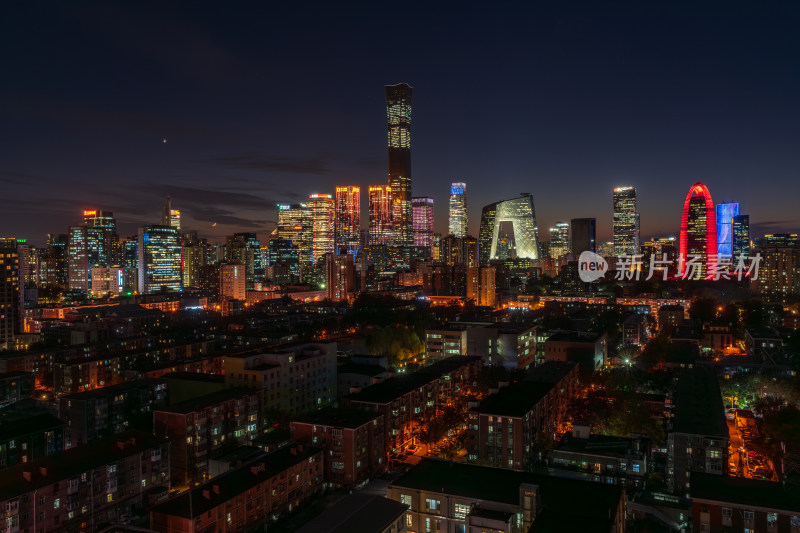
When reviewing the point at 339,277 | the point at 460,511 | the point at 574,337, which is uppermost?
the point at 339,277

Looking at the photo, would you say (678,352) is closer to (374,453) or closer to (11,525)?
(374,453)

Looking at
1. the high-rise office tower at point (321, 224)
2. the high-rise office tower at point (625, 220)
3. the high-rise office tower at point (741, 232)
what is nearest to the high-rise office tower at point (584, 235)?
the high-rise office tower at point (625, 220)

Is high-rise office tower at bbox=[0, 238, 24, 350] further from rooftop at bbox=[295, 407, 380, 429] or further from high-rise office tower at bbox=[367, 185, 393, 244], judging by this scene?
high-rise office tower at bbox=[367, 185, 393, 244]

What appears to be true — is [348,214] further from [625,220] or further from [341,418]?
[341,418]

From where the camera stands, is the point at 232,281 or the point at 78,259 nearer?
the point at 232,281

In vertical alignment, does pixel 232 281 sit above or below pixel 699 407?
above

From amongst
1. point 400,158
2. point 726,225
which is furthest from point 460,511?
point 400,158

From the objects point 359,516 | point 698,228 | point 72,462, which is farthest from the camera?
point 698,228
